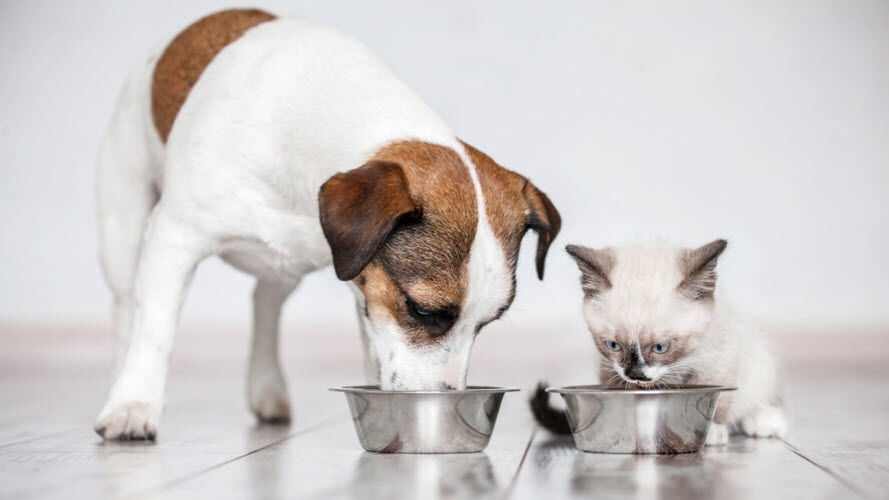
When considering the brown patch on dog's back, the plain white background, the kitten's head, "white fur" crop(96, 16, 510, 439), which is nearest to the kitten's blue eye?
the kitten's head

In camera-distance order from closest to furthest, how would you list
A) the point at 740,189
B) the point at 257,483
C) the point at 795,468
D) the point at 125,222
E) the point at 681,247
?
the point at 257,483 < the point at 795,468 < the point at 681,247 < the point at 125,222 < the point at 740,189

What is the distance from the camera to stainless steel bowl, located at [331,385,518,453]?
2.71 metres

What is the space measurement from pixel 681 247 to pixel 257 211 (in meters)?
1.15

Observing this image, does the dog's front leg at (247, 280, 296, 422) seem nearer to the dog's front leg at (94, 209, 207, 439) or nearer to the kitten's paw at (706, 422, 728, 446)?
the dog's front leg at (94, 209, 207, 439)

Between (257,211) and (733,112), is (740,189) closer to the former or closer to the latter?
(733,112)

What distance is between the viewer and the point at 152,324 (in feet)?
10.5

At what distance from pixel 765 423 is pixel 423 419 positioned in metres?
1.05

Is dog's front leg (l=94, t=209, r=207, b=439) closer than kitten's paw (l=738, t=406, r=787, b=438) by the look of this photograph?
Yes

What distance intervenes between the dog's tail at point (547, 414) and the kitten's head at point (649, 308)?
1.07ft

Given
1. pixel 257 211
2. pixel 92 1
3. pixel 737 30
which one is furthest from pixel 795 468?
pixel 92 1

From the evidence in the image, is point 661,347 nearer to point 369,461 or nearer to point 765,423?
point 765,423

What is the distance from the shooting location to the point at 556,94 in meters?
6.80

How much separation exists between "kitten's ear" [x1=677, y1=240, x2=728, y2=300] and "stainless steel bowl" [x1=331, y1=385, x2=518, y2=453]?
0.54 metres

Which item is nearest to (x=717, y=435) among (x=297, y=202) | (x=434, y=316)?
(x=434, y=316)
